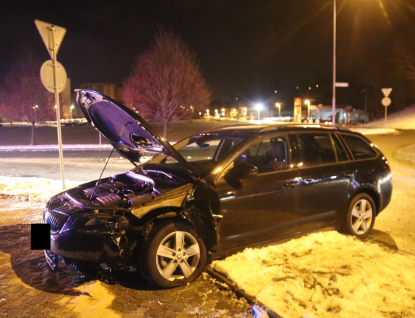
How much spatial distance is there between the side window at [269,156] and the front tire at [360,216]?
1.33m

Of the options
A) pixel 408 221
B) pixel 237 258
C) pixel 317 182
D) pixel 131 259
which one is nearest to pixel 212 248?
pixel 237 258

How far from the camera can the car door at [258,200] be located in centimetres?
430

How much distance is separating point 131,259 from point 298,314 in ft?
5.61

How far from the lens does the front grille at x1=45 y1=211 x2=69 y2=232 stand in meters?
3.93

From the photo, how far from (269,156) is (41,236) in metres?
3.08

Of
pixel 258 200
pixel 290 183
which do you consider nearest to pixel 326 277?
pixel 258 200

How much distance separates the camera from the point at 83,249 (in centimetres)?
372

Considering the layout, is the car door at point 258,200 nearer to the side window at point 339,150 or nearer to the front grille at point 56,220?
the side window at point 339,150

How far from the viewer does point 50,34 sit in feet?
26.3

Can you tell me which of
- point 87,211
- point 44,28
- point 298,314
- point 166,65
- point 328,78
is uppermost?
point 328,78

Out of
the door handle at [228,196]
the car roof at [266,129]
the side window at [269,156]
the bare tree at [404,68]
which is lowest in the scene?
the door handle at [228,196]

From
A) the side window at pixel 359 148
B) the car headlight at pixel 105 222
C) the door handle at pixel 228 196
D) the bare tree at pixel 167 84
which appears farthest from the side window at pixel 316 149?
the bare tree at pixel 167 84

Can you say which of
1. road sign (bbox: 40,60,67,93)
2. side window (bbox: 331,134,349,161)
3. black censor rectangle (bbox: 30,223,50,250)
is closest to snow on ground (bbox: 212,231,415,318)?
side window (bbox: 331,134,349,161)

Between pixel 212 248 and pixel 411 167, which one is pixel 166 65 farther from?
pixel 212 248
